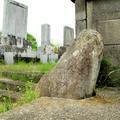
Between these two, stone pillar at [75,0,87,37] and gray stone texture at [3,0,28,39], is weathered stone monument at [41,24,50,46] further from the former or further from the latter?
stone pillar at [75,0,87,37]

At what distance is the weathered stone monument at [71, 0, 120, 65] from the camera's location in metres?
4.11

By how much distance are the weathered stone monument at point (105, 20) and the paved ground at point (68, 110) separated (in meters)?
1.06

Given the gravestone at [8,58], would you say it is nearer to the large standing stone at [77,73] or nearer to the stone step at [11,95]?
the stone step at [11,95]

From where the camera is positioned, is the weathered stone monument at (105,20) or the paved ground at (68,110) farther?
the weathered stone monument at (105,20)

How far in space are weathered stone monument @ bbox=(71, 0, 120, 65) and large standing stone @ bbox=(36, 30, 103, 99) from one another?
0.56m

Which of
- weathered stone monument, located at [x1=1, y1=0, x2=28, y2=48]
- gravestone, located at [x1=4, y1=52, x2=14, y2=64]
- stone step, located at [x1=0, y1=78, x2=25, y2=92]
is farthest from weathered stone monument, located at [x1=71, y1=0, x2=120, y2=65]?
weathered stone monument, located at [x1=1, y1=0, x2=28, y2=48]

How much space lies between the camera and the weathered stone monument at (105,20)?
4113mm

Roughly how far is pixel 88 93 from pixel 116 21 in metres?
1.30

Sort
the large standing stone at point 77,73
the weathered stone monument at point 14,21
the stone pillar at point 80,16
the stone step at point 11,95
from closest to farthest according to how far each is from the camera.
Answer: the large standing stone at point 77,73
the stone step at point 11,95
the stone pillar at point 80,16
the weathered stone monument at point 14,21

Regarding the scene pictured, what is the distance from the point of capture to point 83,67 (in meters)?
3.35

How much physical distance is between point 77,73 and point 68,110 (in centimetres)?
77

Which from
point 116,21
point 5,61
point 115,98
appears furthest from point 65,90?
point 5,61

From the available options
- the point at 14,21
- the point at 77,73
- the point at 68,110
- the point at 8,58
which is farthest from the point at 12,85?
the point at 14,21

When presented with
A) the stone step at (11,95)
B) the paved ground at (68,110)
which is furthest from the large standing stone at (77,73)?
the stone step at (11,95)
